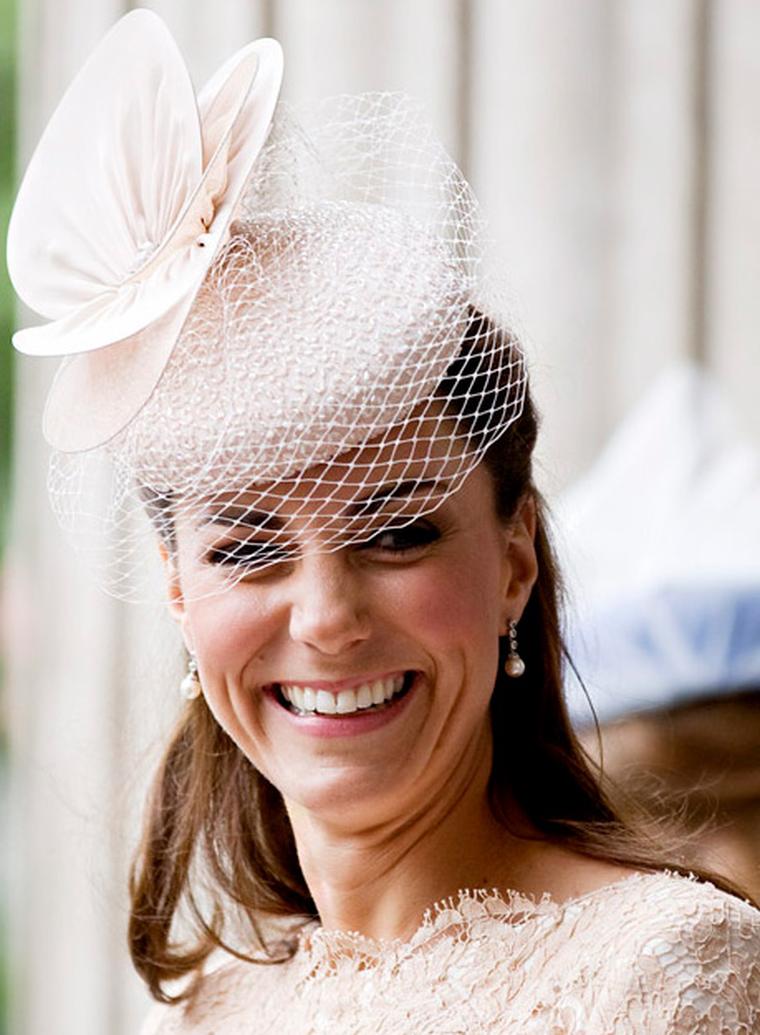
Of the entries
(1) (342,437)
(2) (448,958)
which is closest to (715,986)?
(2) (448,958)

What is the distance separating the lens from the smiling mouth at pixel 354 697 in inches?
59.4

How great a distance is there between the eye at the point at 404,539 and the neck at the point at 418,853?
0.21 meters

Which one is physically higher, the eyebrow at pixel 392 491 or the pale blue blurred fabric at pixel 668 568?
the eyebrow at pixel 392 491

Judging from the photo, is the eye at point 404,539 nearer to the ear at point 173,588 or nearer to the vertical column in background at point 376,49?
the ear at point 173,588

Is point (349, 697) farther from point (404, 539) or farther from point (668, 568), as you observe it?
point (668, 568)

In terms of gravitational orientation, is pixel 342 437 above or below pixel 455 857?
above

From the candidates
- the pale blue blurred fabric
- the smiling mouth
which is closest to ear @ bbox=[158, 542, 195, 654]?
the smiling mouth

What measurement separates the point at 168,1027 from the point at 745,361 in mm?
2462

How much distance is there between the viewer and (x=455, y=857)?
1.61 m

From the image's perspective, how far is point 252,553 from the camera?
1.51m

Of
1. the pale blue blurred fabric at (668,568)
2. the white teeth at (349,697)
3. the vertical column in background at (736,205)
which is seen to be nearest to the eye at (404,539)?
the white teeth at (349,697)

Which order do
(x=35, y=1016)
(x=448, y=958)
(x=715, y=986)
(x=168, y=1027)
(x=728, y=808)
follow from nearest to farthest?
1. (x=715, y=986)
2. (x=448, y=958)
3. (x=168, y=1027)
4. (x=728, y=808)
5. (x=35, y=1016)

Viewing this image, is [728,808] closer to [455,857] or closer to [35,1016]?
[455,857]

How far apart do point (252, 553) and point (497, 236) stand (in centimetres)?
257
